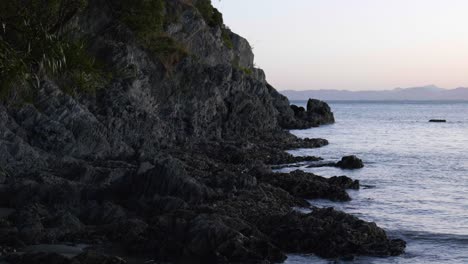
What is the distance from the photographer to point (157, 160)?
92.5 ft

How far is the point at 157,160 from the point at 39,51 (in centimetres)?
1607

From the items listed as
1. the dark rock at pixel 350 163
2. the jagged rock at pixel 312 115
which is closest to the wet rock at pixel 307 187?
the dark rock at pixel 350 163

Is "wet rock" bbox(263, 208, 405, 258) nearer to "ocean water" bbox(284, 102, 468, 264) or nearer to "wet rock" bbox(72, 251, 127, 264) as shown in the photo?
"ocean water" bbox(284, 102, 468, 264)

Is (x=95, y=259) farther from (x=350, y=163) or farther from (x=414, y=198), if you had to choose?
(x=350, y=163)

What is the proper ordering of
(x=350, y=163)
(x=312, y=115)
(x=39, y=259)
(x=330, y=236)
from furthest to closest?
1. (x=312, y=115)
2. (x=350, y=163)
3. (x=330, y=236)
4. (x=39, y=259)

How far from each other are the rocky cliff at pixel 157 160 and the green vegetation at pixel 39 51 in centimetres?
24

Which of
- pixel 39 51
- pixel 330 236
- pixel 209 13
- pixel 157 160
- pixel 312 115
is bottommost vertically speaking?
pixel 330 236

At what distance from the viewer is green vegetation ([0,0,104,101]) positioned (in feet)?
39.1

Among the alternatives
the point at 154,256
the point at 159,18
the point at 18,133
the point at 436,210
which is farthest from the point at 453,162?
the point at 154,256

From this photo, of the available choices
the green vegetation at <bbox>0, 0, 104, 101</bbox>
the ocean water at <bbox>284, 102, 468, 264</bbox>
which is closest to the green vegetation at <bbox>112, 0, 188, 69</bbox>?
the green vegetation at <bbox>0, 0, 104, 101</bbox>

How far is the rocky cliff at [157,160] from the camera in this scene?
53.4 ft

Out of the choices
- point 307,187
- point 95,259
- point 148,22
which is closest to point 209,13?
point 148,22

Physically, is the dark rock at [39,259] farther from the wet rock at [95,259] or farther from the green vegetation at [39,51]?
the green vegetation at [39,51]

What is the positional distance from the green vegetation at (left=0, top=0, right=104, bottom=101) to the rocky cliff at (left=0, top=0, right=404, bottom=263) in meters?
0.24
